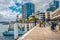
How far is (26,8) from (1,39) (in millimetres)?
3758

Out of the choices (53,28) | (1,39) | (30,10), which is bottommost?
(1,39)

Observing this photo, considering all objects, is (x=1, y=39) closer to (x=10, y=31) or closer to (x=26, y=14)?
(x=10, y=31)

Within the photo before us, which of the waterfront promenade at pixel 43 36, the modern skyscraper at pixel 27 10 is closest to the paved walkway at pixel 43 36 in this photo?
the waterfront promenade at pixel 43 36

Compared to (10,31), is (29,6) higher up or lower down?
higher up

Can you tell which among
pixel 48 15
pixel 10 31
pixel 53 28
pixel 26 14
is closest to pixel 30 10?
pixel 26 14

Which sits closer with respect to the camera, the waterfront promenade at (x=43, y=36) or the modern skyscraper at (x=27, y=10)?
the waterfront promenade at (x=43, y=36)

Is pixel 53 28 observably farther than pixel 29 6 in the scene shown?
No

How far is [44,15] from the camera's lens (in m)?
39.8

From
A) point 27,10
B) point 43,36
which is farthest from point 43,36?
point 27,10

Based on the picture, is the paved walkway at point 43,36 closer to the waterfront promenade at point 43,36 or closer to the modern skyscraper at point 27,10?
the waterfront promenade at point 43,36

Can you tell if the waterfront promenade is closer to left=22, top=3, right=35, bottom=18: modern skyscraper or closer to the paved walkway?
the paved walkway

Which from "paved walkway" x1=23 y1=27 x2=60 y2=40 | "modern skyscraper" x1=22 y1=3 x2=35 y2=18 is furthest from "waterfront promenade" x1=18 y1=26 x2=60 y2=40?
"modern skyscraper" x1=22 y1=3 x2=35 y2=18

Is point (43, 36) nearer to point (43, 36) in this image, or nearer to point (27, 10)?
point (43, 36)

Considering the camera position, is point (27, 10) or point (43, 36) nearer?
point (43, 36)
